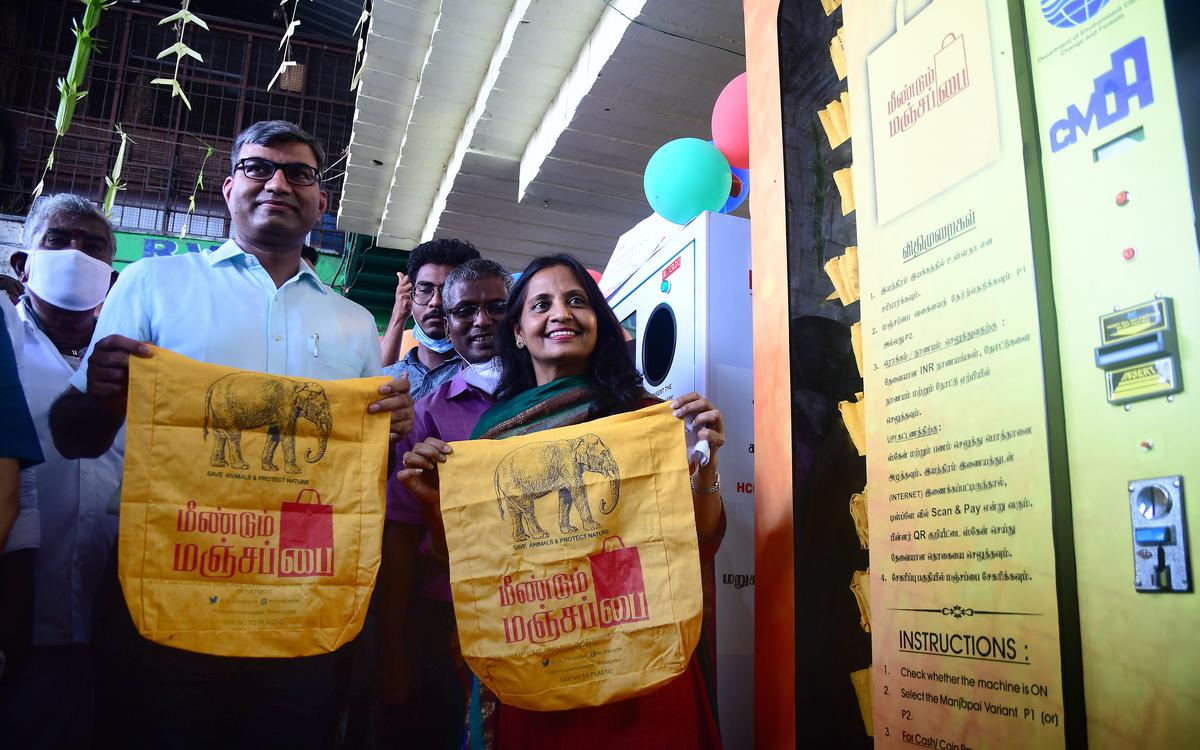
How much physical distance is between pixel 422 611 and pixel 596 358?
874 mm

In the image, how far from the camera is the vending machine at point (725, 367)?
95.3 inches

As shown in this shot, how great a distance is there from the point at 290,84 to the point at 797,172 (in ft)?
38.8

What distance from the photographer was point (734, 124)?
10.1 feet

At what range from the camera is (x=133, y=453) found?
1915 mm

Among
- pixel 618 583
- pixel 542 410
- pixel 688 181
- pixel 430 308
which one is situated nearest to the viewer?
pixel 618 583

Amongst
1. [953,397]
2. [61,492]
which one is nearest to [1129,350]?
[953,397]

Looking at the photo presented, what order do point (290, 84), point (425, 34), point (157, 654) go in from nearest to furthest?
point (157, 654), point (425, 34), point (290, 84)

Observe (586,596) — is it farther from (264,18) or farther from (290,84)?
(264,18)

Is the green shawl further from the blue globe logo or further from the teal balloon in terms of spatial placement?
the blue globe logo

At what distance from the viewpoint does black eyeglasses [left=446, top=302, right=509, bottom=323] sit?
307cm

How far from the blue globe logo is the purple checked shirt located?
5.57 ft

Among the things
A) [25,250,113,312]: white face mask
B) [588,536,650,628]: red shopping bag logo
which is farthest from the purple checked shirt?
[25,250,113,312]: white face mask

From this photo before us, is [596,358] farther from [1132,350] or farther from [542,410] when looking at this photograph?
[1132,350]

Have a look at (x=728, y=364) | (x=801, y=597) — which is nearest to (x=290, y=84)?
(x=728, y=364)
